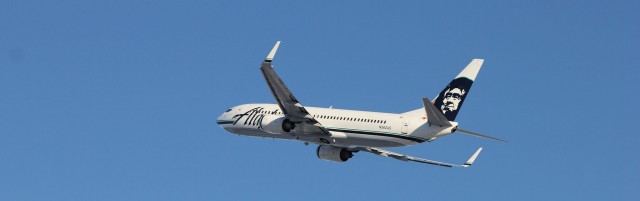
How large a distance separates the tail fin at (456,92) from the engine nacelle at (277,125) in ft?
34.2

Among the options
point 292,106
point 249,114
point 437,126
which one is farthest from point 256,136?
point 437,126

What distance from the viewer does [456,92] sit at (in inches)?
4321

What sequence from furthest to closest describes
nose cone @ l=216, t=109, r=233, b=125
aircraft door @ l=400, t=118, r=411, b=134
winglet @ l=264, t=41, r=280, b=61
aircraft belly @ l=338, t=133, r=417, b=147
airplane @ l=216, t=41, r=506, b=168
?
nose cone @ l=216, t=109, r=233, b=125
aircraft belly @ l=338, t=133, r=417, b=147
aircraft door @ l=400, t=118, r=411, b=134
airplane @ l=216, t=41, r=506, b=168
winglet @ l=264, t=41, r=280, b=61

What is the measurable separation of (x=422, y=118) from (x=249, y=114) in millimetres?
15704

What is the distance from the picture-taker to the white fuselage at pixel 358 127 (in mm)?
107188

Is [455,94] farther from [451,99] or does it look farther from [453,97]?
[451,99]

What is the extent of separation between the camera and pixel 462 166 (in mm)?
115125

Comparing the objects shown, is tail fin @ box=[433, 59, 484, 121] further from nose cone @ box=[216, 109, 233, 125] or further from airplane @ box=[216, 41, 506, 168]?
nose cone @ box=[216, 109, 233, 125]

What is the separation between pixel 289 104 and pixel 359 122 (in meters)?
5.68

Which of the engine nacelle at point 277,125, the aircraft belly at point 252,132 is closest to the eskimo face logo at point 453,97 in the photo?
the engine nacelle at point 277,125

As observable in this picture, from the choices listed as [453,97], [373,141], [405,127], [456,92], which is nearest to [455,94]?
[456,92]

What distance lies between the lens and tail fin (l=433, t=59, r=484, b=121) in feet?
357

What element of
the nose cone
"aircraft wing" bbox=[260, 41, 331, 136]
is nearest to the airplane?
"aircraft wing" bbox=[260, 41, 331, 136]

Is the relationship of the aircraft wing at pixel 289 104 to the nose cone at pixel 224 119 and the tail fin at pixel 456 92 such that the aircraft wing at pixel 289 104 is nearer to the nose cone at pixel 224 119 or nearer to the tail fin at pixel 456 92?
the tail fin at pixel 456 92
